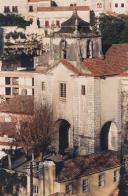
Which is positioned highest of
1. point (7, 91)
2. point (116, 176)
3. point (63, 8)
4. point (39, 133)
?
point (63, 8)

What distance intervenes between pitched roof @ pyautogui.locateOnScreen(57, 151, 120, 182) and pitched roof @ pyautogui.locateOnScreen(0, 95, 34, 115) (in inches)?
373

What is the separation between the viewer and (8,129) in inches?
2250

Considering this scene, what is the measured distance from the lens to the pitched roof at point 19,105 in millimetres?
58266

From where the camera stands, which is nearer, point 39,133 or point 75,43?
point 75,43

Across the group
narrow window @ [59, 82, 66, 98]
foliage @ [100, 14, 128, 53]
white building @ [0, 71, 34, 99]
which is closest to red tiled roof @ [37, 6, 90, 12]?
foliage @ [100, 14, 128, 53]

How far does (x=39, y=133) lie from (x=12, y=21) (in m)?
57.2

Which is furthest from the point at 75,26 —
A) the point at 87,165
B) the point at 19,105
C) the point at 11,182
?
the point at 11,182

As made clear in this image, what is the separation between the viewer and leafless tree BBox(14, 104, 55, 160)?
51125 mm

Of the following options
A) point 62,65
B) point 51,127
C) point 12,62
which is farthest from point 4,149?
point 12,62

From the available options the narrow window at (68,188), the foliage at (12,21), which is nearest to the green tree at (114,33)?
the foliage at (12,21)

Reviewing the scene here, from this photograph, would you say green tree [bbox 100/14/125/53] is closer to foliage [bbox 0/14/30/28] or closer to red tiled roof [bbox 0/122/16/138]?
red tiled roof [bbox 0/122/16/138]

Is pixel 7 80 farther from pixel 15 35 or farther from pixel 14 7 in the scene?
pixel 14 7

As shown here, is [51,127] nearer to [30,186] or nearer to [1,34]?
[30,186]

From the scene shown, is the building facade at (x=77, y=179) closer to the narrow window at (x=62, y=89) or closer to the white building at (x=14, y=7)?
the narrow window at (x=62, y=89)
